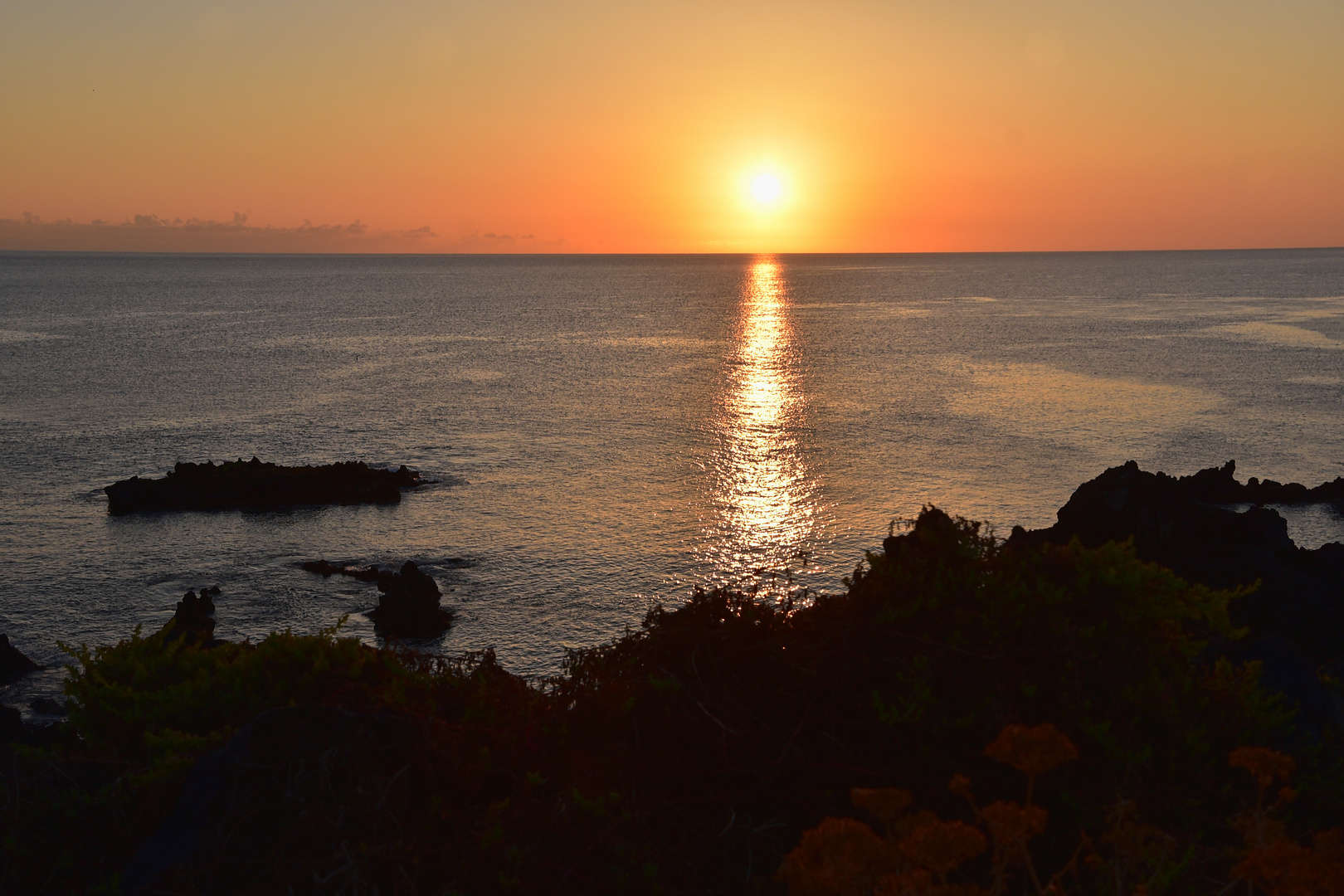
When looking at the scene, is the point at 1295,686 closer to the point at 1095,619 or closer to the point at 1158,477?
the point at 1095,619

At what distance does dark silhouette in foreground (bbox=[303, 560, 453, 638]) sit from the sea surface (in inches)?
26.4

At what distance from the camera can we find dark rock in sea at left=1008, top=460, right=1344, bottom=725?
66.8 feet

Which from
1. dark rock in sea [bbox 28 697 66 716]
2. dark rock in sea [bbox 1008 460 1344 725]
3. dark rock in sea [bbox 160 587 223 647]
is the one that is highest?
dark rock in sea [bbox 1008 460 1344 725]

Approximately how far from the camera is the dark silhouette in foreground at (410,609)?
92.9 feet

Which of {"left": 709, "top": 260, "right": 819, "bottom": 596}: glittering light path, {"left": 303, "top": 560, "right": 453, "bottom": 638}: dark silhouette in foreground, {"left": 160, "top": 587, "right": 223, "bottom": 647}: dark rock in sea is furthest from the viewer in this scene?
{"left": 709, "top": 260, "right": 819, "bottom": 596}: glittering light path

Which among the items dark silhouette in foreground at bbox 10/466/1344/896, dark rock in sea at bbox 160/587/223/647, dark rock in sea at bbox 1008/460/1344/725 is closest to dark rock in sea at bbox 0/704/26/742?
dark silhouette in foreground at bbox 10/466/1344/896

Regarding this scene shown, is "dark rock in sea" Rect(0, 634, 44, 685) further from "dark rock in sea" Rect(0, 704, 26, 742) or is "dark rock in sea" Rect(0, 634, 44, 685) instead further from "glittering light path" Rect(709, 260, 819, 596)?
"glittering light path" Rect(709, 260, 819, 596)

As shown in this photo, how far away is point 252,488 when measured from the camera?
4303 centimetres

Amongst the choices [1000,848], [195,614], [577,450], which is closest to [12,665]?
[195,614]

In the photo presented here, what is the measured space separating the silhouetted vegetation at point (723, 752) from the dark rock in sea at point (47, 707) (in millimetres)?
17782

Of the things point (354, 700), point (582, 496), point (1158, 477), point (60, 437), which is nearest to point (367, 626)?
point (582, 496)

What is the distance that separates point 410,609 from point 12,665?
35.3 ft

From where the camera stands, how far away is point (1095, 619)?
8.18m

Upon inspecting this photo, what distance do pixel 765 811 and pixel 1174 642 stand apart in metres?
3.96
